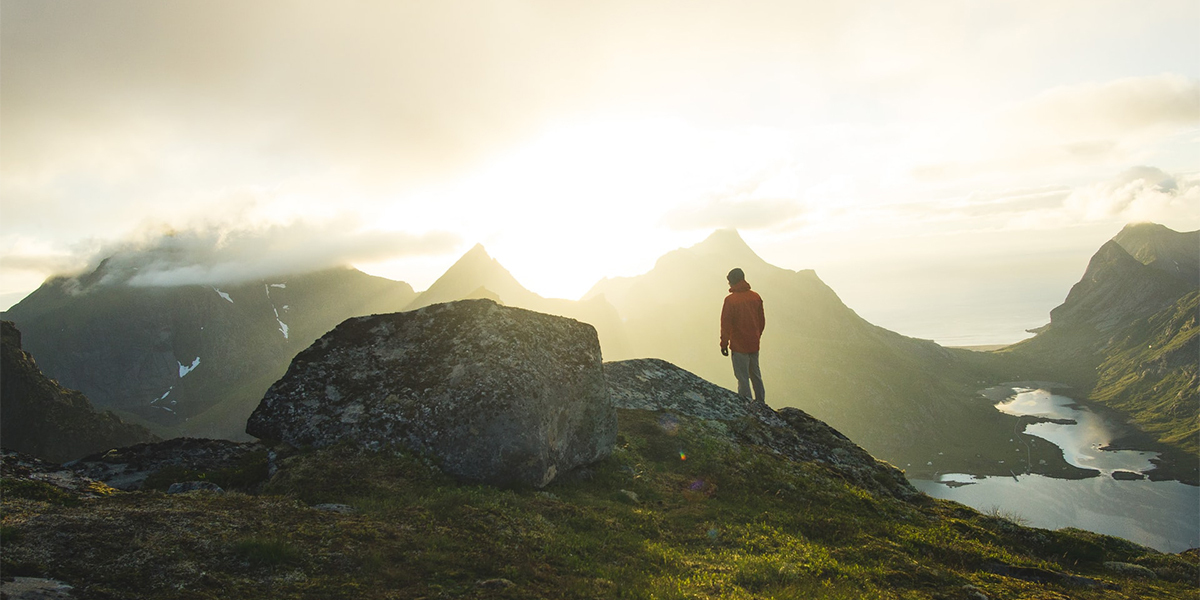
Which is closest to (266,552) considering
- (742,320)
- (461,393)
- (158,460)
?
(461,393)

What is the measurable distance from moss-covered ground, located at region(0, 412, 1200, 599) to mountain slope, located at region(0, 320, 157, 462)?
542 ft

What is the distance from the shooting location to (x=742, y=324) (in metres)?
21.6

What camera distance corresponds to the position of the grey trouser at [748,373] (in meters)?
22.3

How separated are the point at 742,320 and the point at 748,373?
9.58ft

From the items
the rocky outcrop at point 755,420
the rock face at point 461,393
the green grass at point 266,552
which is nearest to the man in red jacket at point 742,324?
the rocky outcrop at point 755,420

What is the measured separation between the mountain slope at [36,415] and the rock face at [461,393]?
161m

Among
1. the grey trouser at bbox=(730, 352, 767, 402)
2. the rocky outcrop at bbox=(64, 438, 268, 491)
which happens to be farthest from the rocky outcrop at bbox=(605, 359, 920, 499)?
the rocky outcrop at bbox=(64, 438, 268, 491)

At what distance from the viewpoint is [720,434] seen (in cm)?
1817

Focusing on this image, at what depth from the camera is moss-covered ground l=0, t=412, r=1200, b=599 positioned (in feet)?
23.3

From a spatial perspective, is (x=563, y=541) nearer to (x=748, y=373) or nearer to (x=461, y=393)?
(x=461, y=393)

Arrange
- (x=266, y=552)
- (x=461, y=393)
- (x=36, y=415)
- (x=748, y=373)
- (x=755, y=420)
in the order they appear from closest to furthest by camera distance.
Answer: (x=266, y=552) < (x=461, y=393) < (x=755, y=420) < (x=748, y=373) < (x=36, y=415)

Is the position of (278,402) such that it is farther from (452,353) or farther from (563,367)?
(563,367)

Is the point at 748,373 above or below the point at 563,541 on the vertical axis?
above

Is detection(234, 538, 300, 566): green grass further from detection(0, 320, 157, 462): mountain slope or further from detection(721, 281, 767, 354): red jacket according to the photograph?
detection(0, 320, 157, 462): mountain slope
